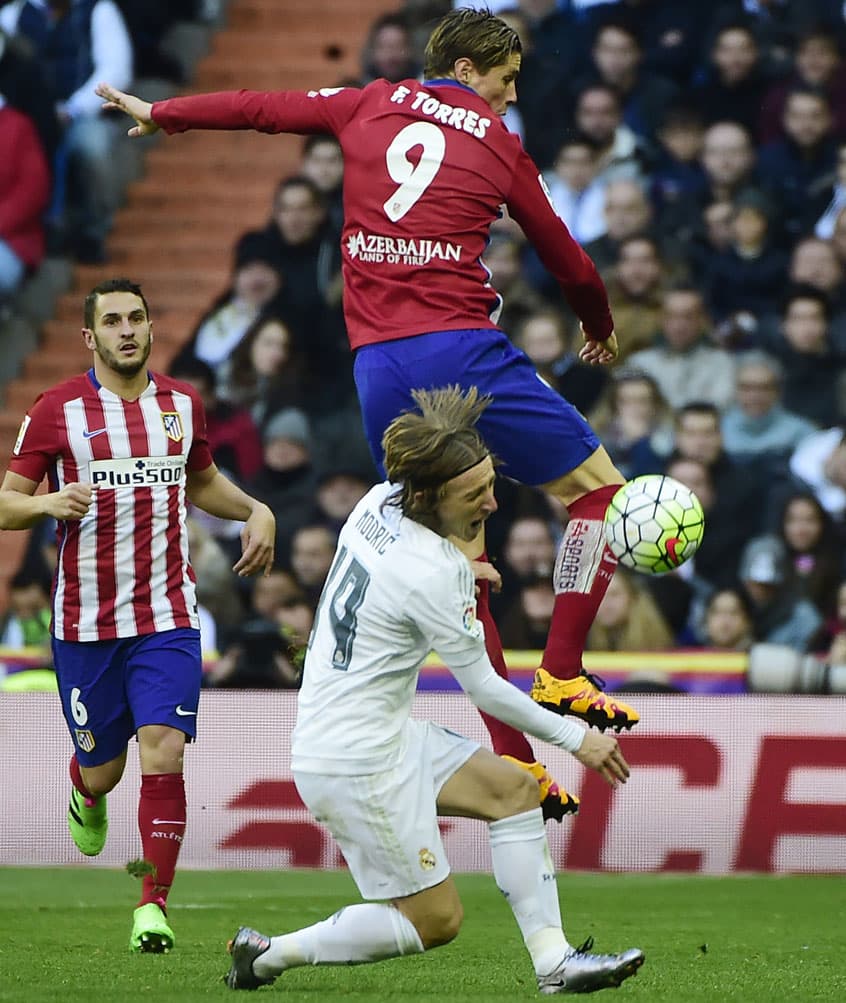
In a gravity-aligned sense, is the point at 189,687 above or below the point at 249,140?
below

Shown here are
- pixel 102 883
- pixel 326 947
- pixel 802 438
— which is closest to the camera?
pixel 326 947

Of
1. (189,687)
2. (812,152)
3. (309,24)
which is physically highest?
(309,24)

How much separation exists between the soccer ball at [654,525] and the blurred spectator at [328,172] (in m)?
6.55

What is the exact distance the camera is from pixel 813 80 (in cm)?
1220

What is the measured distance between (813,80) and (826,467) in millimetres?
2639

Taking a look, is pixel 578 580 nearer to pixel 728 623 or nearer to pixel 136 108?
pixel 136 108

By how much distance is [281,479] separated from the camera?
1174 centimetres

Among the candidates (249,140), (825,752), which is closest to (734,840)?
(825,752)

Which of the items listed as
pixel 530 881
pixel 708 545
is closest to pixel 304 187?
pixel 708 545

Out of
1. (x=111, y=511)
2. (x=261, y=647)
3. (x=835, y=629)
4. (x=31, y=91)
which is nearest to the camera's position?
(x=111, y=511)

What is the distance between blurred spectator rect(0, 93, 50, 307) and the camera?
42.4ft

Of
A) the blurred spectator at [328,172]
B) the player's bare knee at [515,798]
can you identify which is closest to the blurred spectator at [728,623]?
the blurred spectator at [328,172]

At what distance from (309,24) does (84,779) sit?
8.62m

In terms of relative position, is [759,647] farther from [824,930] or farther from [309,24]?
[309,24]
